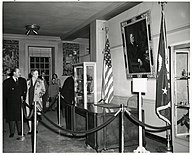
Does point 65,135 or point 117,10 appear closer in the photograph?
point 65,135

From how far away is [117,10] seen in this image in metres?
7.56

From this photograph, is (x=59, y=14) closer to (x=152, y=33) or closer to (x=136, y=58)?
(x=136, y=58)

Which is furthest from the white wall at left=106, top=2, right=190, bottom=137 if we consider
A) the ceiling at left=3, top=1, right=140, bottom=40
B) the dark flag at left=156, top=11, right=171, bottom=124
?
the ceiling at left=3, top=1, right=140, bottom=40

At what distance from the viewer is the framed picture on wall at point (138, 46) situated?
6094 mm

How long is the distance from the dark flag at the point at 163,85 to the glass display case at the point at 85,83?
10.1ft

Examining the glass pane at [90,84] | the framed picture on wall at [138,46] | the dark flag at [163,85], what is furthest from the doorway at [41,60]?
the dark flag at [163,85]

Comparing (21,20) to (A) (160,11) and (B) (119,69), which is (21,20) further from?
(A) (160,11)

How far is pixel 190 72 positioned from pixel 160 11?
2311mm

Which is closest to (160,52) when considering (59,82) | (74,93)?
(74,93)

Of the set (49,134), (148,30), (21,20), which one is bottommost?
(49,134)

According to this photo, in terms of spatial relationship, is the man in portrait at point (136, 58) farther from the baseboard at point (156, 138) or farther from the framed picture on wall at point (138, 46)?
the baseboard at point (156, 138)

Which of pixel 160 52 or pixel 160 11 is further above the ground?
pixel 160 11

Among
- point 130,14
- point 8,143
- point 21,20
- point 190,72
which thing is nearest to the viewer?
point 190,72

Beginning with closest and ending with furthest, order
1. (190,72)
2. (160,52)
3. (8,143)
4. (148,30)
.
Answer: (190,72), (160,52), (8,143), (148,30)
